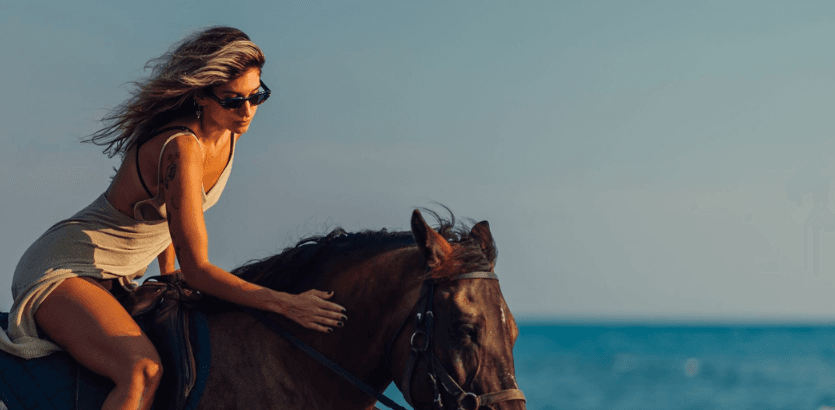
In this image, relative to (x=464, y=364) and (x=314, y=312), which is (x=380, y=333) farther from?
(x=464, y=364)

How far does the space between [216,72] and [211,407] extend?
1588mm

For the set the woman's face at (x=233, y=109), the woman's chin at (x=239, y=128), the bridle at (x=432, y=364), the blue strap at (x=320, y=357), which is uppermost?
the woman's face at (x=233, y=109)

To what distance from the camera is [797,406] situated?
42.3 meters

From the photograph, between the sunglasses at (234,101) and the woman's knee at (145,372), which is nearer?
the woman's knee at (145,372)

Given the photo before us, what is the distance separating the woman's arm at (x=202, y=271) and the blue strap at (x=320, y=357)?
0.09 m

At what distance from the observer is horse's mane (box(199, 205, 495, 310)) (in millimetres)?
4168

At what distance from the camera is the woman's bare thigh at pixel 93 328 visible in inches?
154

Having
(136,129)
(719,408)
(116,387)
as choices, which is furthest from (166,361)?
(719,408)

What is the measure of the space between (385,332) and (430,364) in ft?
1.07

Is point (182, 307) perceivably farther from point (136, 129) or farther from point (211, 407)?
point (136, 129)

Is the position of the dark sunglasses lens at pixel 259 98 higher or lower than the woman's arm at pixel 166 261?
higher

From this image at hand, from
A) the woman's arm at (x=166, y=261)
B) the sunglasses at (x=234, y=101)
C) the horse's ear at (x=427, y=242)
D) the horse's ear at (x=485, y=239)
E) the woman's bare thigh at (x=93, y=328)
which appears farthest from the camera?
the woman's arm at (x=166, y=261)

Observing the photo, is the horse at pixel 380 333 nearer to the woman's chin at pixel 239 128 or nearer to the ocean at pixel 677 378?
the woman's chin at pixel 239 128

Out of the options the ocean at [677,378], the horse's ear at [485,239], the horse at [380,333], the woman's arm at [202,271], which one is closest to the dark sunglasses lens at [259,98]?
the woman's arm at [202,271]
